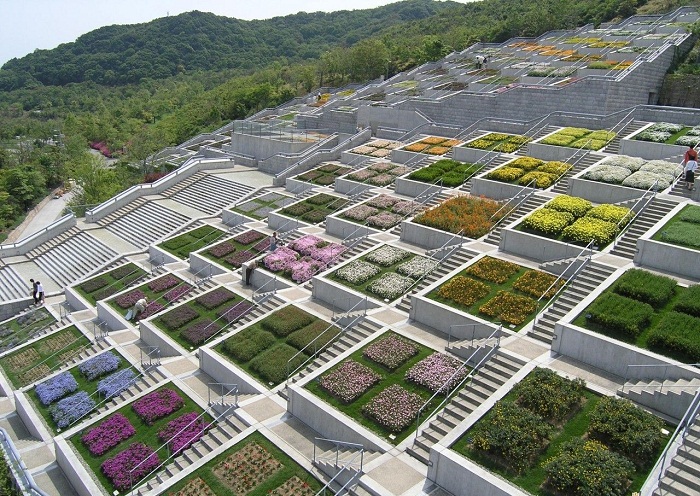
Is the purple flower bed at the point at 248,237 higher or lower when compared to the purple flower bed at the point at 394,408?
higher

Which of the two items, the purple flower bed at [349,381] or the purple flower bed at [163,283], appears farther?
the purple flower bed at [163,283]

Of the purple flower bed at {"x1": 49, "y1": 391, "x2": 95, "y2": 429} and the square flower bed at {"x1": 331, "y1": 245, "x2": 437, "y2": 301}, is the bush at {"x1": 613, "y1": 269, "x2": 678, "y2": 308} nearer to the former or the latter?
the square flower bed at {"x1": 331, "y1": 245, "x2": 437, "y2": 301}

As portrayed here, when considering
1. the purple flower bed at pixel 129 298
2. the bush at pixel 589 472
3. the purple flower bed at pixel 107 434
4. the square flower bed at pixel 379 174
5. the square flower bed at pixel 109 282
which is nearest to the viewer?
the bush at pixel 589 472

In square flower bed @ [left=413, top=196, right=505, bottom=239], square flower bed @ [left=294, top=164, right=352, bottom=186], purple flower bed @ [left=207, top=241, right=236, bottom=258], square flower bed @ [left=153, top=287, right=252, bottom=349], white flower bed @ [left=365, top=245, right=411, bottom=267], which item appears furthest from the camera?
square flower bed @ [left=294, top=164, right=352, bottom=186]

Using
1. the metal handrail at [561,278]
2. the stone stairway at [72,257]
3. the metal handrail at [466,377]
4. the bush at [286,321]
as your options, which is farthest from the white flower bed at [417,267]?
the stone stairway at [72,257]

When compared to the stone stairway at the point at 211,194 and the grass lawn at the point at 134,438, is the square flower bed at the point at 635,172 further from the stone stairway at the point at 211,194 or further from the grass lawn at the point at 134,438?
the stone stairway at the point at 211,194

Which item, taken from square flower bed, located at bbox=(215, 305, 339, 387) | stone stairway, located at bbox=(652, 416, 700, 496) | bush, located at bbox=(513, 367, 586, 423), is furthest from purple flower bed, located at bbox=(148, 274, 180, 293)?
stone stairway, located at bbox=(652, 416, 700, 496)

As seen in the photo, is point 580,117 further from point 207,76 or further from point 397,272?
point 207,76

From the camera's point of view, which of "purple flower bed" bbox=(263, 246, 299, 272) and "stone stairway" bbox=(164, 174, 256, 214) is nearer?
"purple flower bed" bbox=(263, 246, 299, 272)
